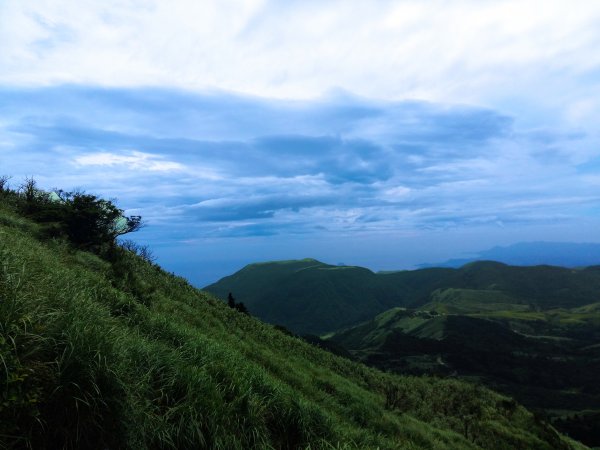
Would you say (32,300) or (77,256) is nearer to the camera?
(32,300)

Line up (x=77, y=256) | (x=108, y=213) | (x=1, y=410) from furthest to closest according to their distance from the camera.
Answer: (x=108, y=213)
(x=77, y=256)
(x=1, y=410)

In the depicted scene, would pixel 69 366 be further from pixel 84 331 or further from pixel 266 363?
pixel 266 363

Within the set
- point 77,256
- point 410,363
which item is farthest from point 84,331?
point 410,363

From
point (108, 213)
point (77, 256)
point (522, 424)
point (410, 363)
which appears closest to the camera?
point (77, 256)

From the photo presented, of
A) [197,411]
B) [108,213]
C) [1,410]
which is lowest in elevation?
[197,411]

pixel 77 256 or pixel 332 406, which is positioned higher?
pixel 77 256

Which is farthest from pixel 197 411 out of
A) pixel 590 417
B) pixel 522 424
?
pixel 590 417

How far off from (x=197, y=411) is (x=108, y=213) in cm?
2653

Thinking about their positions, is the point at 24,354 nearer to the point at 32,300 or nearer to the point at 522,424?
the point at 32,300

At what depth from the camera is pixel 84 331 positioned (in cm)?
634

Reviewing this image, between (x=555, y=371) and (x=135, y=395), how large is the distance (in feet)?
766

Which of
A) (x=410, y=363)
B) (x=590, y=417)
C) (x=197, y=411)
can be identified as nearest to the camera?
(x=197, y=411)

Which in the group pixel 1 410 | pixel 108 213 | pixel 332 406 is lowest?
pixel 332 406

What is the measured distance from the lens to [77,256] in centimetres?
2323
